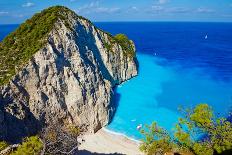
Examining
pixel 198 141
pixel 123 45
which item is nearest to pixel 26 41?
pixel 198 141

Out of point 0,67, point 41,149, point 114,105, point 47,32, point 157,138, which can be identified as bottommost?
point 114,105

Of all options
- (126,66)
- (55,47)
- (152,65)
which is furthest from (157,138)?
(152,65)

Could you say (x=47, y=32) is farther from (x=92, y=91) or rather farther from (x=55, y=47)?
(x=92, y=91)

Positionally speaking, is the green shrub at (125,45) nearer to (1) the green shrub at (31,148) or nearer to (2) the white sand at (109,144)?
(2) the white sand at (109,144)

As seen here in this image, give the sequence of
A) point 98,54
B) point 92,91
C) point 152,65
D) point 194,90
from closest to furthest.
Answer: point 92,91 → point 98,54 → point 194,90 → point 152,65

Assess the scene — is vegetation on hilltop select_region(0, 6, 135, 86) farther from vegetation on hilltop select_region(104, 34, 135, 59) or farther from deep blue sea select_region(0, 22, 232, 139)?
A: deep blue sea select_region(0, 22, 232, 139)

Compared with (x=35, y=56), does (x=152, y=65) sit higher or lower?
lower

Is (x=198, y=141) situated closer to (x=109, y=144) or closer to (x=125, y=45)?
(x=109, y=144)
